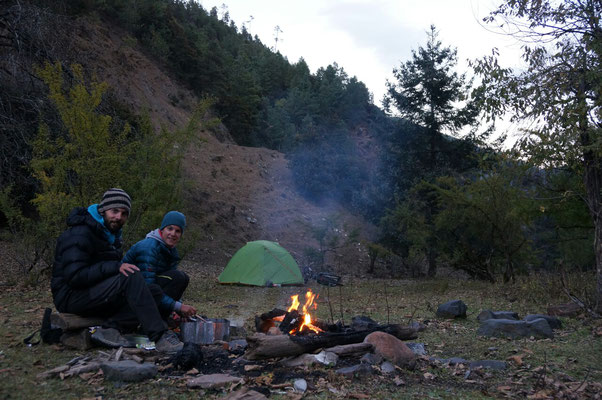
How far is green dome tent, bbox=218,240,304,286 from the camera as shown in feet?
47.5

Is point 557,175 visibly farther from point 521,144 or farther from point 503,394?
point 503,394

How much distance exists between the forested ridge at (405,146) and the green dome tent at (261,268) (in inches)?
172

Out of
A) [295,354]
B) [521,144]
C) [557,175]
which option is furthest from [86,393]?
[557,175]

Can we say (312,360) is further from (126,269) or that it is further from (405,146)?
(405,146)

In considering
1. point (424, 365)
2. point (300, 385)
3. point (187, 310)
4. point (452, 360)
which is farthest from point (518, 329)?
point (187, 310)

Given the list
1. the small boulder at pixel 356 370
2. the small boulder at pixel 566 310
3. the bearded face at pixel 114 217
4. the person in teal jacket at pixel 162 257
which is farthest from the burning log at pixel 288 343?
the small boulder at pixel 566 310

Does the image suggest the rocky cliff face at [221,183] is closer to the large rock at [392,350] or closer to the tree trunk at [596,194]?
the tree trunk at [596,194]

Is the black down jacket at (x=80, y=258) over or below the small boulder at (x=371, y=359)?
over

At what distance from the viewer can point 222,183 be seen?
2681 cm

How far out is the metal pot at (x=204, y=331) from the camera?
506cm

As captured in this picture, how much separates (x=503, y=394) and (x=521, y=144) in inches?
179

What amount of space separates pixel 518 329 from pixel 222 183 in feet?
72.4

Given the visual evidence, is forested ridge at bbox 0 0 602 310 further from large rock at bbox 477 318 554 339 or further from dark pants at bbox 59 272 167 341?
dark pants at bbox 59 272 167 341

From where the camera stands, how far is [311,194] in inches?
1174
